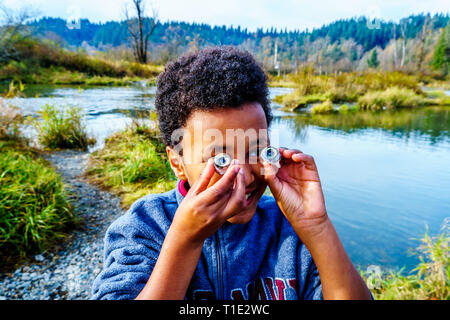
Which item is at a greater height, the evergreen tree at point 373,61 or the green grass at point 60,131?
the evergreen tree at point 373,61

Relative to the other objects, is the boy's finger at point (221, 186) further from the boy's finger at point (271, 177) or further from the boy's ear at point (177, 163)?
the boy's ear at point (177, 163)

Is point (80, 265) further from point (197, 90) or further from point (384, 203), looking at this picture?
point (384, 203)

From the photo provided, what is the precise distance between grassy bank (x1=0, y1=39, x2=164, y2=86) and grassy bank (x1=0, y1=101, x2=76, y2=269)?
711 inches

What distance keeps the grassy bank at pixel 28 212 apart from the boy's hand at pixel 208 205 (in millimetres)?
2804

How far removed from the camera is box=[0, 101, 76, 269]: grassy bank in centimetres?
292

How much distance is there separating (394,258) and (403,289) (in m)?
0.80

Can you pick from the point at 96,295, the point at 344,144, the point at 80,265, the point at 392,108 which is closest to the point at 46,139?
the point at 80,265

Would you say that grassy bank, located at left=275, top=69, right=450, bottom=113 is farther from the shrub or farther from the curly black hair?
the curly black hair

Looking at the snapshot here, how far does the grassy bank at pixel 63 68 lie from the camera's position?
19.7m

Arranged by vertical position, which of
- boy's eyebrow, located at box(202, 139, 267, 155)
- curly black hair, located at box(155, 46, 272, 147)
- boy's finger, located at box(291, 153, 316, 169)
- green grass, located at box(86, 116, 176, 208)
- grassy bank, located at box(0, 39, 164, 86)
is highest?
grassy bank, located at box(0, 39, 164, 86)

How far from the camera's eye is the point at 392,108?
53.3 feet

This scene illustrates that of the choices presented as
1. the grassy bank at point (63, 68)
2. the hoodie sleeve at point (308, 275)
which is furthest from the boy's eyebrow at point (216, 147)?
the grassy bank at point (63, 68)

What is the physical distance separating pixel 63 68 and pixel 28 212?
79.5ft

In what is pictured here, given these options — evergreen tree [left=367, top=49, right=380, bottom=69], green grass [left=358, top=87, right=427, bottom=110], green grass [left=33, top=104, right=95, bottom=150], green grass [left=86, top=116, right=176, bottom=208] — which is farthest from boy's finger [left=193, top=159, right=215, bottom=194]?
evergreen tree [left=367, top=49, right=380, bottom=69]
